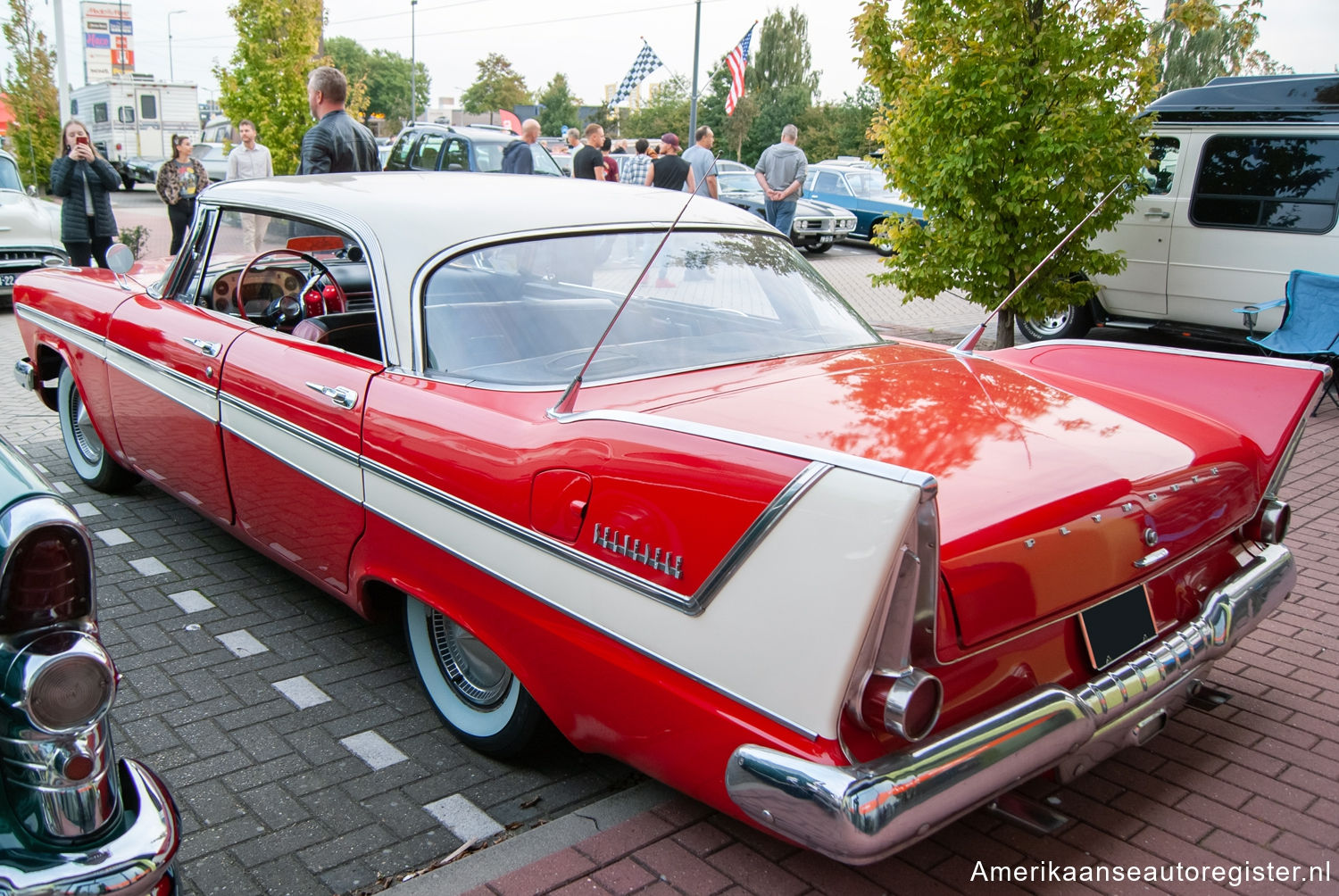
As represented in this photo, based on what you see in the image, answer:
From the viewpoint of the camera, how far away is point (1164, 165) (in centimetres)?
926

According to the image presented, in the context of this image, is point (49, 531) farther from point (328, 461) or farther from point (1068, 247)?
point (1068, 247)

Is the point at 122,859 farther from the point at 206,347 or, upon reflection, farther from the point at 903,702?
the point at 206,347

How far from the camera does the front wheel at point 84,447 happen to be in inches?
196

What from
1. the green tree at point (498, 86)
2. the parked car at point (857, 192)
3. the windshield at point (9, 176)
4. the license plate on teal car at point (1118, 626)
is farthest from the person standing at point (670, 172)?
the green tree at point (498, 86)

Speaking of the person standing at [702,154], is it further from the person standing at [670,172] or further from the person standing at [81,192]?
the person standing at [81,192]

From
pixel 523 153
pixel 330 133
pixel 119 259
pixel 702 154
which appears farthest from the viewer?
pixel 702 154

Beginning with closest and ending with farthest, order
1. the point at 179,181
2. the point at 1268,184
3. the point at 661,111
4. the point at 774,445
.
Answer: the point at 774,445, the point at 1268,184, the point at 179,181, the point at 661,111

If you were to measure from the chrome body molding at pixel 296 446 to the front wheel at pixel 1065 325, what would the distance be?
25.8 feet

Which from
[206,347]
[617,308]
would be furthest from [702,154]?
[617,308]

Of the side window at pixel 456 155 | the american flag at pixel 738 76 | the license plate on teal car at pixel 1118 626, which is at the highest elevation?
the american flag at pixel 738 76

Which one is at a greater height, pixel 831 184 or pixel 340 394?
pixel 831 184

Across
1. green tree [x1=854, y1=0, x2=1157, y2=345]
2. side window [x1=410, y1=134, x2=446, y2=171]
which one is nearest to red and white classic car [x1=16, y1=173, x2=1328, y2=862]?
green tree [x1=854, y1=0, x2=1157, y2=345]

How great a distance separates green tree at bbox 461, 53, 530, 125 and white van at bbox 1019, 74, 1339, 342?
258ft

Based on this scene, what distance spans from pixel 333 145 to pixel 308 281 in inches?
121
